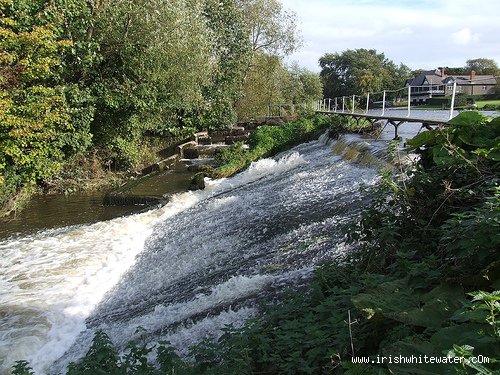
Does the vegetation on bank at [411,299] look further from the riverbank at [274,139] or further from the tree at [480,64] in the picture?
the tree at [480,64]

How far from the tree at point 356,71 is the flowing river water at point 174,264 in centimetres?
6881

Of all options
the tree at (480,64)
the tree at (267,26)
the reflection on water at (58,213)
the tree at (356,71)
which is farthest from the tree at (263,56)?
the tree at (480,64)

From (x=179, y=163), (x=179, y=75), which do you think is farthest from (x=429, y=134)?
(x=179, y=163)

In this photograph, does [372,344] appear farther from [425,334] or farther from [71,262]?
[71,262]

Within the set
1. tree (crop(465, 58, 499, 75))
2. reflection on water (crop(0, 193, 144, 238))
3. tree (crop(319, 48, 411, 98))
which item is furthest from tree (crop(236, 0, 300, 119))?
tree (crop(465, 58, 499, 75))

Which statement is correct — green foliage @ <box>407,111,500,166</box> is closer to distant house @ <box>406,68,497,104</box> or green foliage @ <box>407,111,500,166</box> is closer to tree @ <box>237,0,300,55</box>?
distant house @ <box>406,68,497,104</box>

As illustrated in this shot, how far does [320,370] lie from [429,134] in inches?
109

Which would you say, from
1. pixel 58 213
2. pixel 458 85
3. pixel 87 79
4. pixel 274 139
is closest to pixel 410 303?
pixel 458 85

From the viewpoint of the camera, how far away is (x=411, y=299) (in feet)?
9.10

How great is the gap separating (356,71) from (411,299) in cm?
8550

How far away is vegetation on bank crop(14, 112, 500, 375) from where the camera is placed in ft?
6.68

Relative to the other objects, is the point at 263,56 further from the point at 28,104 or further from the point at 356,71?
the point at 356,71

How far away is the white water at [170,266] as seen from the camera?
17.1 ft

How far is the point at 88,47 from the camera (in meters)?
13.1
